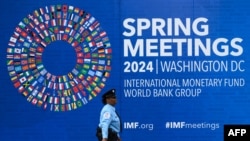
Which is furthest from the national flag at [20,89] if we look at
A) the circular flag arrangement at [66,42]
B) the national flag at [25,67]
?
the national flag at [25,67]

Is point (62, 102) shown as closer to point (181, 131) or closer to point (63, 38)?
point (63, 38)

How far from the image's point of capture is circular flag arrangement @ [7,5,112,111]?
8539 mm

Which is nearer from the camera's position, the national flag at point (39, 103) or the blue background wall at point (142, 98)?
the blue background wall at point (142, 98)

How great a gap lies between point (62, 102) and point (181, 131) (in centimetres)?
181

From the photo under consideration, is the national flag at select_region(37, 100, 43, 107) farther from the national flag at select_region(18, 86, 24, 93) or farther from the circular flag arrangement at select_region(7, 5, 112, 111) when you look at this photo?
the national flag at select_region(18, 86, 24, 93)

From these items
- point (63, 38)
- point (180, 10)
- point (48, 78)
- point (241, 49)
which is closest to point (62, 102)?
point (48, 78)

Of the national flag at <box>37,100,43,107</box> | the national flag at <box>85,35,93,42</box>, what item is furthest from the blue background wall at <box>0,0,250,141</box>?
the national flag at <box>85,35,93,42</box>

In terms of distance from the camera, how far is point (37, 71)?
855 centimetres

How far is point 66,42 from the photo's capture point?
8.55m

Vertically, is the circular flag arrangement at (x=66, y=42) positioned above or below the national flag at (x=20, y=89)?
above

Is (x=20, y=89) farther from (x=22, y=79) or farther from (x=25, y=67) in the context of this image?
(x=25, y=67)

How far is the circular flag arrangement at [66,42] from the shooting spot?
8.54 metres

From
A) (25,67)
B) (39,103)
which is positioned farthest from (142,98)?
(25,67)

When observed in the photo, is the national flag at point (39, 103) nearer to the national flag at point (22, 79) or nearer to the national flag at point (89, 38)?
the national flag at point (22, 79)
